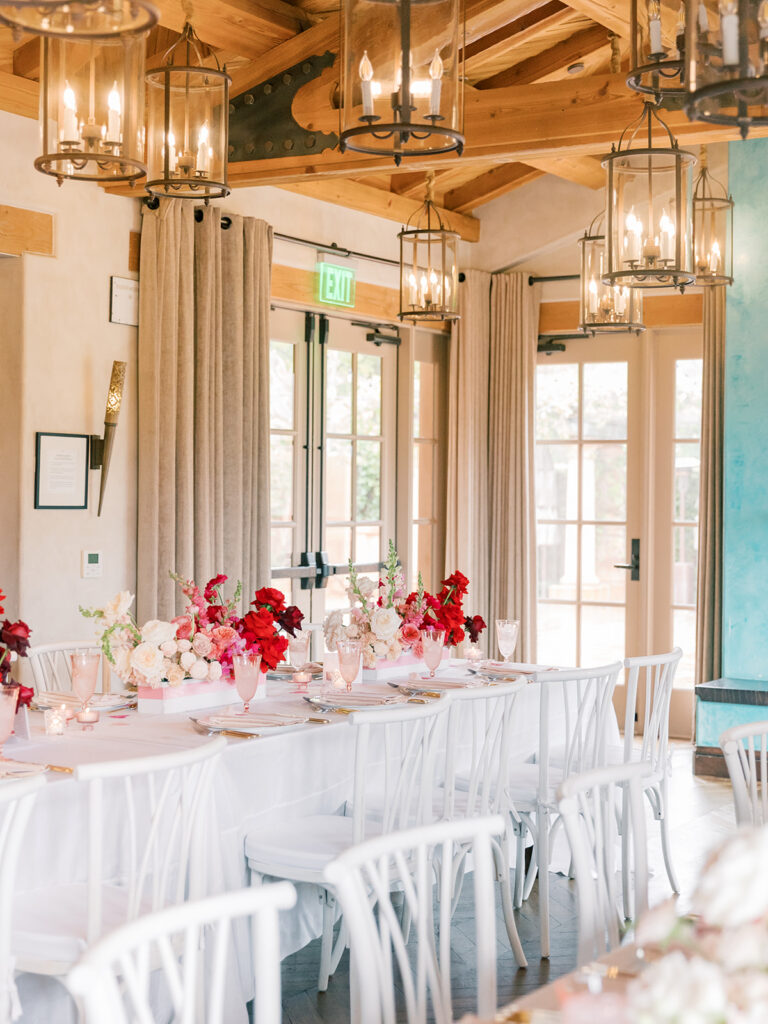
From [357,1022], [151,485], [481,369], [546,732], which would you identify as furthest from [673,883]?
[481,369]

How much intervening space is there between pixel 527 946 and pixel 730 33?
298cm

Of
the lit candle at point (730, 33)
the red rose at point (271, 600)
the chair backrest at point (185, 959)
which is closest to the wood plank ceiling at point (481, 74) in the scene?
the red rose at point (271, 600)

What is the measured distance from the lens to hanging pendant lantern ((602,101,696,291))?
364cm

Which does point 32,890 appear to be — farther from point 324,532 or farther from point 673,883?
point 324,532

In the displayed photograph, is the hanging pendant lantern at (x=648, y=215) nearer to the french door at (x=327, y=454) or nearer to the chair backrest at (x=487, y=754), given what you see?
the chair backrest at (x=487, y=754)

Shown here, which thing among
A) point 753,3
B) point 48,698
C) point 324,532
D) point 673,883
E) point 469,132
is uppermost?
point 469,132

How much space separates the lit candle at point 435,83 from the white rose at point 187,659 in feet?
5.87

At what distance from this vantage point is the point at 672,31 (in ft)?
8.96

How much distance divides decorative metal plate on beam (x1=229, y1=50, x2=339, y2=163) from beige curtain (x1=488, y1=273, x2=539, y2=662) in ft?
9.54

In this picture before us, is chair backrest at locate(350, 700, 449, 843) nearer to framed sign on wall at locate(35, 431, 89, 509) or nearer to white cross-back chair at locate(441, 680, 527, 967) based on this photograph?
white cross-back chair at locate(441, 680, 527, 967)

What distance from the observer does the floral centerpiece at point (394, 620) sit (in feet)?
14.7

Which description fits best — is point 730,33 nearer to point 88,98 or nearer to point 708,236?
point 88,98

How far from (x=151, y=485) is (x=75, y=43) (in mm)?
2483

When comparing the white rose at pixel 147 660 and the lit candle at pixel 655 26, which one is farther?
the white rose at pixel 147 660
